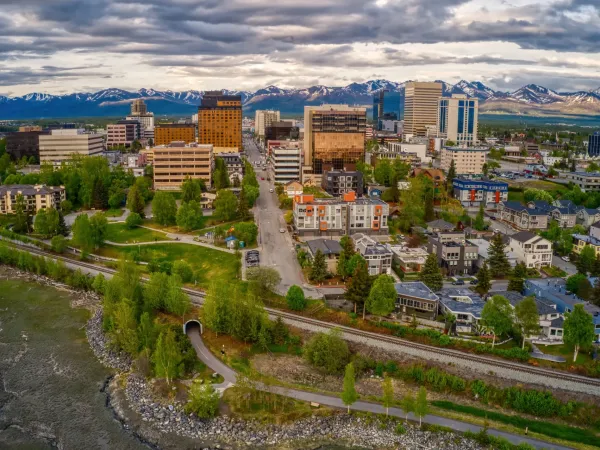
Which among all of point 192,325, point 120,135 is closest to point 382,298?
point 192,325

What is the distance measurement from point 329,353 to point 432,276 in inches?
309

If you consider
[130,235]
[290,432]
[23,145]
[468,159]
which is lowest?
[290,432]

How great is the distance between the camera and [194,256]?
1272 inches

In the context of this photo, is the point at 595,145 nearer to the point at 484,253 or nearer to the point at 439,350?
the point at 484,253

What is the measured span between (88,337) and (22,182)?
3208 cm

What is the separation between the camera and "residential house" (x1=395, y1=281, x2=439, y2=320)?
76.1 feet

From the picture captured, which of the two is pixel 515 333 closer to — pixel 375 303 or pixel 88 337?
pixel 375 303

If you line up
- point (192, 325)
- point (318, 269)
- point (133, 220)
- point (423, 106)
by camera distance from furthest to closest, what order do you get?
A: point (423, 106)
point (133, 220)
point (318, 269)
point (192, 325)

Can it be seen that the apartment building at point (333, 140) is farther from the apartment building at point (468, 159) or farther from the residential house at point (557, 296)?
the residential house at point (557, 296)

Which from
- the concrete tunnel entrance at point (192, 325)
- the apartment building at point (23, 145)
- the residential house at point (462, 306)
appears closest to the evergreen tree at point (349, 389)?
the residential house at point (462, 306)

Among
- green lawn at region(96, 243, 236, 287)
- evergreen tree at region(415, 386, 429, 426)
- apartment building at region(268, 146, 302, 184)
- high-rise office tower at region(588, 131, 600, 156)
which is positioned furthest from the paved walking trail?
high-rise office tower at region(588, 131, 600, 156)

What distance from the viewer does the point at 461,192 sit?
47000 millimetres

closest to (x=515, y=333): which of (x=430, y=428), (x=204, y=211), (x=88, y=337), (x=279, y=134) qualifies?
(x=430, y=428)

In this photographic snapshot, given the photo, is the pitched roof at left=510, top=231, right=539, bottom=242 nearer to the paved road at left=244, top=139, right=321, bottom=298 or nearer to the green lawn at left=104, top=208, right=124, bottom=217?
the paved road at left=244, top=139, right=321, bottom=298
